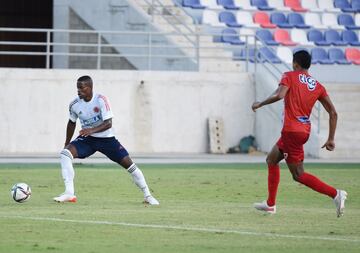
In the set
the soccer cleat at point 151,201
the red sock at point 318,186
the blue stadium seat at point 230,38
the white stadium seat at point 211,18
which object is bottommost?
the soccer cleat at point 151,201

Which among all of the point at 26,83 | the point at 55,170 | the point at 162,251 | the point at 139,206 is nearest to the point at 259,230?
the point at 162,251

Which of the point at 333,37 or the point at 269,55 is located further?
the point at 333,37

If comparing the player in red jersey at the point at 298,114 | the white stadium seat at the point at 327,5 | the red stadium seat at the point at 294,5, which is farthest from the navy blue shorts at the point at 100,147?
the white stadium seat at the point at 327,5

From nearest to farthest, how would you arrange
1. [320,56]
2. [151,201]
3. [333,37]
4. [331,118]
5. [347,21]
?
1. [331,118]
2. [151,201]
3. [320,56]
4. [333,37]
5. [347,21]

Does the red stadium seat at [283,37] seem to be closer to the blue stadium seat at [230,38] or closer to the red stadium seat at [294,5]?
the red stadium seat at [294,5]

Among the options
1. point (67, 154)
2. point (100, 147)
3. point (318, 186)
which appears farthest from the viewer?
point (100, 147)

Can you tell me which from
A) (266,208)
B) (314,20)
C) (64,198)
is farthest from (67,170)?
(314,20)

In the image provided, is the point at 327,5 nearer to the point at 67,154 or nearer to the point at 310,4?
the point at 310,4

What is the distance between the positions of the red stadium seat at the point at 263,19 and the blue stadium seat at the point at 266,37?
10.2 inches

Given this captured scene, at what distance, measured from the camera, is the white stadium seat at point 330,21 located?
38844 millimetres

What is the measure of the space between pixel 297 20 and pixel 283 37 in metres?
1.21

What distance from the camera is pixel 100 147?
54.3 feet

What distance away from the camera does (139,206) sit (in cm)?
1614

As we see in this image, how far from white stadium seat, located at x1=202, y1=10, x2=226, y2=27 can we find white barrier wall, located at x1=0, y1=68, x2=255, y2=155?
353 centimetres
